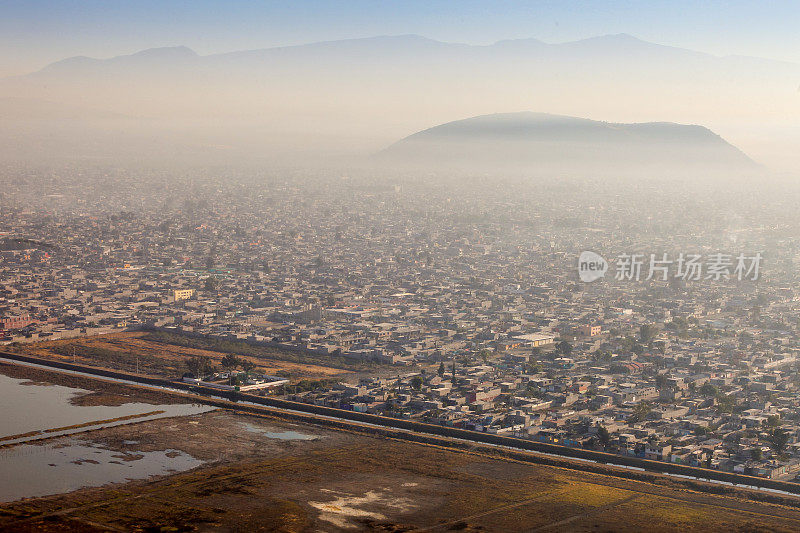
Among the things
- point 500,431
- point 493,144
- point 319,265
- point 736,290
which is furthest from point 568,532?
point 493,144

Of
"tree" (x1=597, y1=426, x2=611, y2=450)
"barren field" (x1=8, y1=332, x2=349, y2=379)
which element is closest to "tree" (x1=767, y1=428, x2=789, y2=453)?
"tree" (x1=597, y1=426, x2=611, y2=450)

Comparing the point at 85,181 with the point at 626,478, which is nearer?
the point at 626,478

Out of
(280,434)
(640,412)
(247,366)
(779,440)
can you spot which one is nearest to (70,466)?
(280,434)

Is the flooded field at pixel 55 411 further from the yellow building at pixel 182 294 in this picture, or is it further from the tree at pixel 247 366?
the yellow building at pixel 182 294

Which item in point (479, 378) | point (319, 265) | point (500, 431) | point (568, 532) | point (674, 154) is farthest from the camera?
point (674, 154)

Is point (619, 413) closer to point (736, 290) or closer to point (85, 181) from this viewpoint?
point (736, 290)

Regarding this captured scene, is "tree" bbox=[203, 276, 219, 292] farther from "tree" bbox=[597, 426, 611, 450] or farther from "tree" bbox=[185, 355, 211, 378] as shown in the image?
"tree" bbox=[597, 426, 611, 450]
